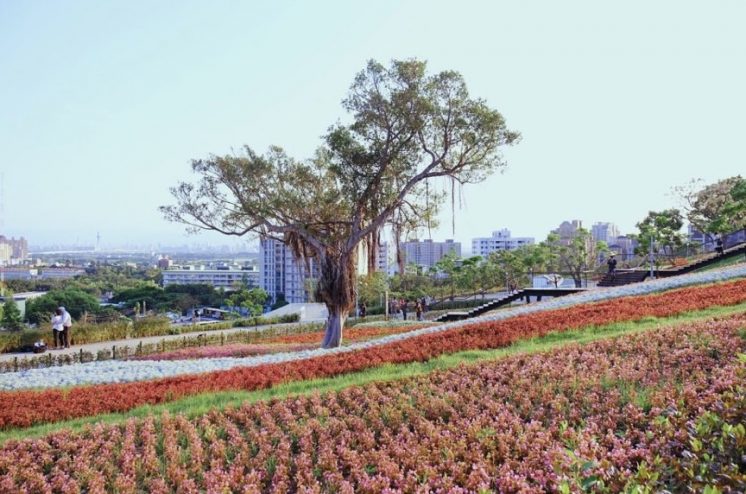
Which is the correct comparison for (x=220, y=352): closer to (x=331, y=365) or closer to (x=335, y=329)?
(x=335, y=329)

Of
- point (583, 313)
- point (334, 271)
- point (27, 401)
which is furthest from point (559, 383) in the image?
point (334, 271)

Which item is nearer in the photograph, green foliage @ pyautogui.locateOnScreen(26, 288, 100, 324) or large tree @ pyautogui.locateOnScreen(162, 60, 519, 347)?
large tree @ pyautogui.locateOnScreen(162, 60, 519, 347)

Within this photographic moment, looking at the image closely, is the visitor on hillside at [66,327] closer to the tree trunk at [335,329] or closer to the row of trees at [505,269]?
the tree trunk at [335,329]

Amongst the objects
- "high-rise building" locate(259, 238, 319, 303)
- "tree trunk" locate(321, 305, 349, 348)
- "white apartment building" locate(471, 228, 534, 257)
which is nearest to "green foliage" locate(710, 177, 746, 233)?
"tree trunk" locate(321, 305, 349, 348)

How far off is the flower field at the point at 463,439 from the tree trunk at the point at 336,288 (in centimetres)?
983

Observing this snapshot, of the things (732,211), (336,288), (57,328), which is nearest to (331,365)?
(336,288)

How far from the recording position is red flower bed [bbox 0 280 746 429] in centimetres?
780

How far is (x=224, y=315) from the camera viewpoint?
37.8 m

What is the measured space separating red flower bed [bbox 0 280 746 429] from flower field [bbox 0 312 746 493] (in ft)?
5.22

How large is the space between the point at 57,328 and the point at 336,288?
386 inches

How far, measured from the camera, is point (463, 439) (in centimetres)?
514

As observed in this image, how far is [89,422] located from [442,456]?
14.3ft

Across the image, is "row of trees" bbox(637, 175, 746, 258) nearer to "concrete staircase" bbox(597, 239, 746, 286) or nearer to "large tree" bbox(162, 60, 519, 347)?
"concrete staircase" bbox(597, 239, 746, 286)

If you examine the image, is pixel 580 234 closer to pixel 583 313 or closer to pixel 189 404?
pixel 583 313
